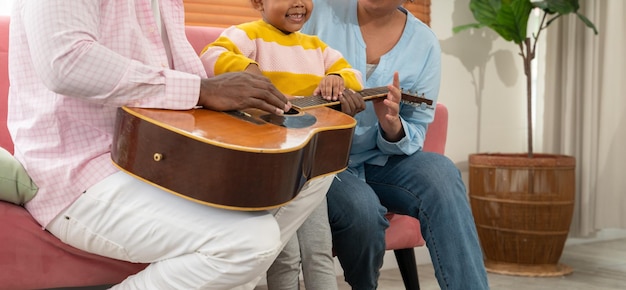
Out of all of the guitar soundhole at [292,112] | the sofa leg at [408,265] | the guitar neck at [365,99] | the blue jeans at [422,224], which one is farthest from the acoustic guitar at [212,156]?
the sofa leg at [408,265]

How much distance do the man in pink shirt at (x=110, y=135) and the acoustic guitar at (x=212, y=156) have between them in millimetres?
37

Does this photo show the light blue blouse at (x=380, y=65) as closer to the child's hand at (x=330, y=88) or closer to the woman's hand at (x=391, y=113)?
the woman's hand at (x=391, y=113)

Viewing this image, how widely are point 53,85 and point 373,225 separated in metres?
0.89

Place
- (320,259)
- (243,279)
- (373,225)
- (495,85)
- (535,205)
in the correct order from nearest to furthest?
(243,279) < (320,259) < (373,225) < (535,205) < (495,85)

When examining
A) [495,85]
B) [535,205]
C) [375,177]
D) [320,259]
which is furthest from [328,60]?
[495,85]

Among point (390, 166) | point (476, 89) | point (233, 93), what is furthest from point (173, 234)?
point (476, 89)

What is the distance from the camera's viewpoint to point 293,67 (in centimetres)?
208

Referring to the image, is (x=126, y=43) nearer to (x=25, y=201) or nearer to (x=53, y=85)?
(x=53, y=85)

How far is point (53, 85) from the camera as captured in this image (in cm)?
144

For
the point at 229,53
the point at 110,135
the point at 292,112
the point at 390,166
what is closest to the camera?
the point at 110,135

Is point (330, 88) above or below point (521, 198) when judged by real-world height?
above

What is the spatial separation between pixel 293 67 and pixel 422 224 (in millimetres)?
539

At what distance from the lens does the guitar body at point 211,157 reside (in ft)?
4.53

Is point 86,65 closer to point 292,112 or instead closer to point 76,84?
point 76,84
